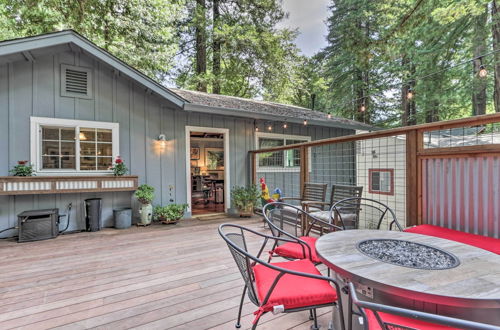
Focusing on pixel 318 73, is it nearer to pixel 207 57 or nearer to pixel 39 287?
pixel 207 57

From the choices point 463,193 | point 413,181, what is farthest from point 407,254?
point 413,181

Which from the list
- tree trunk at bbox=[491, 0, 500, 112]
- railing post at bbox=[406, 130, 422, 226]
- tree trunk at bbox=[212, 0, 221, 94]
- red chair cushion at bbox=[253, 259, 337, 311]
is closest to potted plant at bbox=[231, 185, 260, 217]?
railing post at bbox=[406, 130, 422, 226]

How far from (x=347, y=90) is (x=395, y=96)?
283 cm

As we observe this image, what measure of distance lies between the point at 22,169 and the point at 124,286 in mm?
3381

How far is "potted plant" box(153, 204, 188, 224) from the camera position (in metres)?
5.20

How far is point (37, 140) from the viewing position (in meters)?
4.44

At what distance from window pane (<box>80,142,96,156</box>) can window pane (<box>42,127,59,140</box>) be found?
Result: 453 mm

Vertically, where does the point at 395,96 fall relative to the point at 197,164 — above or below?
above

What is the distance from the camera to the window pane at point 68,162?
15.4ft

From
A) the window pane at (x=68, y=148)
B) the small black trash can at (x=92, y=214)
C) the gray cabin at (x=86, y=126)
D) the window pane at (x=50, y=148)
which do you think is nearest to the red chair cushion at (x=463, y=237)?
the gray cabin at (x=86, y=126)

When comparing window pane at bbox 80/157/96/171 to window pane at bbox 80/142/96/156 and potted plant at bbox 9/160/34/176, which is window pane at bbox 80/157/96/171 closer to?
window pane at bbox 80/142/96/156

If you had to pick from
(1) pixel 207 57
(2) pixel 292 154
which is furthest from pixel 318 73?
(2) pixel 292 154

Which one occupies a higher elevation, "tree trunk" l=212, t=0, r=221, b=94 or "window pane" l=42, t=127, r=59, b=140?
"tree trunk" l=212, t=0, r=221, b=94

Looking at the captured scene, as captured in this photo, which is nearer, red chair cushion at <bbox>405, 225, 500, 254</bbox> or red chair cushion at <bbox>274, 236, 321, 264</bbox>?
red chair cushion at <bbox>405, 225, 500, 254</bbox>
